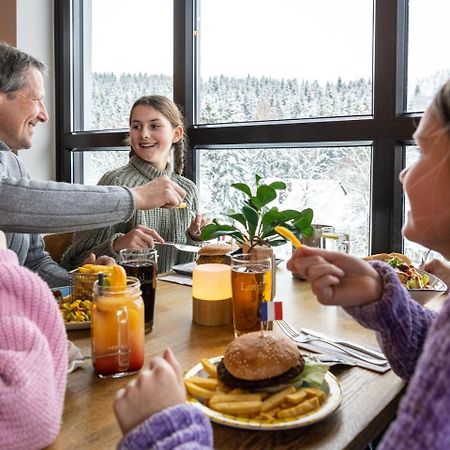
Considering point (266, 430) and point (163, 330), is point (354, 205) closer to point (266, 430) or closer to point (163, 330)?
point (163, 330)

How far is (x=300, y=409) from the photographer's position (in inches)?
30.8

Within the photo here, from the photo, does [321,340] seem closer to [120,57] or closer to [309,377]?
[309,377]

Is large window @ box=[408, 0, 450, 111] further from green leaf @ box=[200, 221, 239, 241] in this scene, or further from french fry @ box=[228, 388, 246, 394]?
french fry @ box=[228, 388, 246, 394]

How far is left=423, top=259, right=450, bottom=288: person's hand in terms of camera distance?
1615 millimetres

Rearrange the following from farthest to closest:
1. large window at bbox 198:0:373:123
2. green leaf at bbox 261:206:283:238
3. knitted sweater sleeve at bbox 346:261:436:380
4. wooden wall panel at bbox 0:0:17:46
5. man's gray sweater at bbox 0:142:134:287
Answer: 1. wooden wall panel at bbox 0:0:17:46
2. large window at bbox 198:0:373:123
3. man's gray sweater at bbox 0:142:134:287
4. green leaf at bbox 261:206:283:238
5. knitted sweater sleeve at bbox 346:261:436:380

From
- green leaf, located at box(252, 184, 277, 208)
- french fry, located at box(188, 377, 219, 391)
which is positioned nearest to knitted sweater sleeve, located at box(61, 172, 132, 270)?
green leaf, located at box(252, 184, 277, 208)

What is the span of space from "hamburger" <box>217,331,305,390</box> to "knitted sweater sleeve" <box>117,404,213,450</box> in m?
0.21

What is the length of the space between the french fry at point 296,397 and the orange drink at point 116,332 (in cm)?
30

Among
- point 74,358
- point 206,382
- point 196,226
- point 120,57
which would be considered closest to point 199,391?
point 206,382

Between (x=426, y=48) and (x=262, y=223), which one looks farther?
(x=426, y=48)

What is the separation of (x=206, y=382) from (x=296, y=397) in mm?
150

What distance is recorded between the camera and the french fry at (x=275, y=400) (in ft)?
2.60

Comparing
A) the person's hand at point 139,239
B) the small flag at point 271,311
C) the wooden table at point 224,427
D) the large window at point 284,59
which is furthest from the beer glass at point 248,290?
the large window at point 284,59

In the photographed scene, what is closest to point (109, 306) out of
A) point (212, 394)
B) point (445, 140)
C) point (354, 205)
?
point (212, 394)
